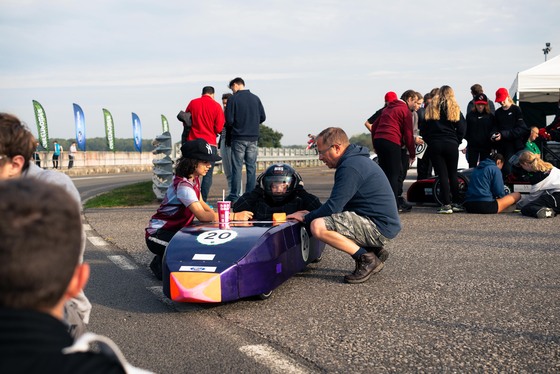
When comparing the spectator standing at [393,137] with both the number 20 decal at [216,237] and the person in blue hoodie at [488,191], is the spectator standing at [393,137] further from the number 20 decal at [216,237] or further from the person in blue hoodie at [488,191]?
the number 20 decal at [216,237]

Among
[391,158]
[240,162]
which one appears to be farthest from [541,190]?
[240,162]

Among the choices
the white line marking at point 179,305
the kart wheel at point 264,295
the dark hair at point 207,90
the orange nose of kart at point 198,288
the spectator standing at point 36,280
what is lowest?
the white line marking at point 179,305

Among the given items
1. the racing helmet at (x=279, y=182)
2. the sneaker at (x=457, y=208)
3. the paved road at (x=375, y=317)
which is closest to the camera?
the paved road at (x=375, y=317)

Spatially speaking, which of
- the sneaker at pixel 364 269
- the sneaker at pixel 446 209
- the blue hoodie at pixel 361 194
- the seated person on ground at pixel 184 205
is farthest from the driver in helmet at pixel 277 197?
the sneaker at pixel 446 209

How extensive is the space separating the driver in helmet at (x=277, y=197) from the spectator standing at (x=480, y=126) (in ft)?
19.5

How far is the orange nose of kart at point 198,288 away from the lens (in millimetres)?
4941

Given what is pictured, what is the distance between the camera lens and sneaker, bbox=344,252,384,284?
6.04m

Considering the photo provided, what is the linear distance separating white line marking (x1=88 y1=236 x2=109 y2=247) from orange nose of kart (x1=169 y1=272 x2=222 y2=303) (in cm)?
370

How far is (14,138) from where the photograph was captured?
3.23 metres

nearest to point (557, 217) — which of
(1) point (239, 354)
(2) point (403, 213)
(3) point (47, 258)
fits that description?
(2) point (403, 213)

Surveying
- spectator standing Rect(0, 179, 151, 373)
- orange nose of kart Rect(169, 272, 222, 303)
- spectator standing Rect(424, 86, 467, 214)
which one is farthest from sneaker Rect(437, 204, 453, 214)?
spectator standing Rect(0, 179, 151, 373)

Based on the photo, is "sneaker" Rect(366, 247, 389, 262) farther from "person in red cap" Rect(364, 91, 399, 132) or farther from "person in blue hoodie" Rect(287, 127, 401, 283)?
"person in red cap" Rect(364, 91, 399, 132)

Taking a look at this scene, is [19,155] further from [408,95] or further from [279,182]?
[408,95]

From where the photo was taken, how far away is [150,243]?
21.6 feet
